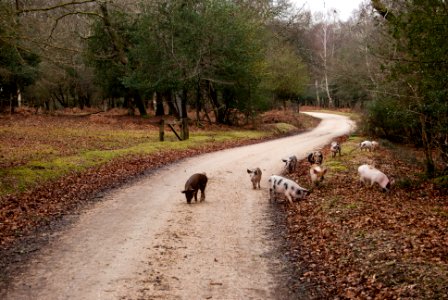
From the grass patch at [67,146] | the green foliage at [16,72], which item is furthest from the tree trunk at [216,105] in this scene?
the green foliage at [16,72]

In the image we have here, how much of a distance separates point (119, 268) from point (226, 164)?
1387 centimetres

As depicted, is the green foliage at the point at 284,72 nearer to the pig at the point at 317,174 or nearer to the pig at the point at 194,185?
the pig at the point at 317,174

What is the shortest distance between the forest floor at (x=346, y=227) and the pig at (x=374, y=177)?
35cm

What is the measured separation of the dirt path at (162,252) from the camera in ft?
26.3

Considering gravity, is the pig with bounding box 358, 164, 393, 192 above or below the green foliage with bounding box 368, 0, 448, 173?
below

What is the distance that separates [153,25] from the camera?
117 ft

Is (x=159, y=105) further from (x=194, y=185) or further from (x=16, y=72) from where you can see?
(x=194, y=185)

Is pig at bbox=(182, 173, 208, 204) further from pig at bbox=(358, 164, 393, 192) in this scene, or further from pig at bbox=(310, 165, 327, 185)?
pig at bbox=(358, 164, 393, 192)

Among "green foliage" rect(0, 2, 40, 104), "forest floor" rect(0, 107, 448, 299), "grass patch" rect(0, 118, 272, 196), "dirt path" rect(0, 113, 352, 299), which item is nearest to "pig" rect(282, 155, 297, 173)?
"forest floor" rect(0, 107, 448, 299)

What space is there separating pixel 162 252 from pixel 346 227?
4613mm

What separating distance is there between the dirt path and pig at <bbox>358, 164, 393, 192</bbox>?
3525 millimetres

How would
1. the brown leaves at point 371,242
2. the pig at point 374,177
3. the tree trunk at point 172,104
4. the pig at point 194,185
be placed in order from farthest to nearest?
the tree trunk at point 172,104
the pig at point 374,177
the pig at point 194,185
the brown leaves at point 371,242

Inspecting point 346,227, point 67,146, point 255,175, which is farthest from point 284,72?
point 346,227

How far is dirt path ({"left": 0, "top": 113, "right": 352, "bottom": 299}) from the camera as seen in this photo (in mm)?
8016
